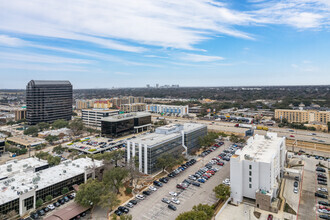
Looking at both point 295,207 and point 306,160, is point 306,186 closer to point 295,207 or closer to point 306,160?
point 295,207

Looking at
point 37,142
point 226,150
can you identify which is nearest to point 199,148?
point 226,150

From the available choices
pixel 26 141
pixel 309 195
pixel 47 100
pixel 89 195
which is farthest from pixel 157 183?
pixel 47 100

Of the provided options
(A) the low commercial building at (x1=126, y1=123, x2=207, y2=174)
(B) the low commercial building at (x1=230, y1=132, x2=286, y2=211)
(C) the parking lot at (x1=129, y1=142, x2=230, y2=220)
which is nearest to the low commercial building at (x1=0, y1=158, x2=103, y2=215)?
(A) the low commercial building at (x1=126, y1=123, x2=207, y2=174)

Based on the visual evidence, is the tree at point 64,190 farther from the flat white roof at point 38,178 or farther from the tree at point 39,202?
the tree at point 39,202

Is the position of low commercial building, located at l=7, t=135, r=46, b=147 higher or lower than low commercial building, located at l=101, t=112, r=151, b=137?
lower

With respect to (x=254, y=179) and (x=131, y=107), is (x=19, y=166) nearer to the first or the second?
(x=254, y=179)

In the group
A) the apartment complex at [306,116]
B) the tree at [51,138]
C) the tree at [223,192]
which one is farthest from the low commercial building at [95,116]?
the apartment complex at [306,116]

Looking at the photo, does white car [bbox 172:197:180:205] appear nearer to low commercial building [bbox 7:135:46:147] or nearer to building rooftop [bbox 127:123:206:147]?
building rooftop [bbox 127:123:206:147]
